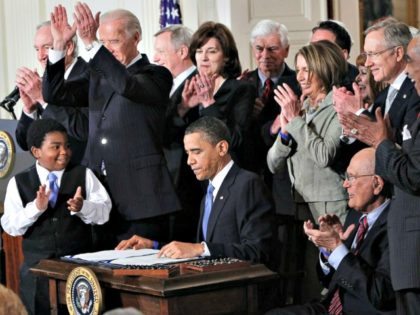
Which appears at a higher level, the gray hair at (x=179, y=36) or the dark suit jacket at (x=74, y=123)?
the gray hair at (x=179, y=36)

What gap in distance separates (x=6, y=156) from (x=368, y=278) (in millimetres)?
3009

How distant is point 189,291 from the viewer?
4.34 meters

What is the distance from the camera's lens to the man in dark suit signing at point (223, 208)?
4.82 metres

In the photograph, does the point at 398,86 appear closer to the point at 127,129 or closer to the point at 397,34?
the point at 397,34

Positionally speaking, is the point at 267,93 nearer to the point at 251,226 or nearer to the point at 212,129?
the point at 212,129

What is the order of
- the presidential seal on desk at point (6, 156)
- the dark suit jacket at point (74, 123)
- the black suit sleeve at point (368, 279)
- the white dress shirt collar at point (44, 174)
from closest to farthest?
1. the black suit sleeve at point (368, 279)
2. the white dress shirt collar at point (44, 174)
3. the dark suit jacket at point (74, 123)
4. the presidential seal on desk at point (6, 156)

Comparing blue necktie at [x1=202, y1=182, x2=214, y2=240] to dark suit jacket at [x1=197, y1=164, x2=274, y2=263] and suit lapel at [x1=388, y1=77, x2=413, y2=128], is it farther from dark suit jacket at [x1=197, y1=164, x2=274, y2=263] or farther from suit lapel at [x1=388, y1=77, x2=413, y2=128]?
suit lapel at [x1=388, y1=77, x2=413, y2=128]

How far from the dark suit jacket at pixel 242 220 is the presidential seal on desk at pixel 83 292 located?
0.57 m

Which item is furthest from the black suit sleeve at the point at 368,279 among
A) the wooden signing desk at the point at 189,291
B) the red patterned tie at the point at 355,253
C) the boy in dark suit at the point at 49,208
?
the boy in dark suit at the point at 49,208

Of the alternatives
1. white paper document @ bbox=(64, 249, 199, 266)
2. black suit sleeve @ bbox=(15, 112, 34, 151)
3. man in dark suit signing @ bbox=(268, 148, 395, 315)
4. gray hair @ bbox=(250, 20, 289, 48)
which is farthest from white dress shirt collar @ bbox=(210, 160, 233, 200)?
black suit sleeve @ bbox=(15, 112, 34, 151)

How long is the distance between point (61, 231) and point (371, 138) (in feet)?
6.44

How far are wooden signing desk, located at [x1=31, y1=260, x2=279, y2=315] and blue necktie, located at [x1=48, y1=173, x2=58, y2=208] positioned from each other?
40.4 inches

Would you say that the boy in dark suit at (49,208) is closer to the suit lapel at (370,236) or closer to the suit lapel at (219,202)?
the suit lapel at (219,202)

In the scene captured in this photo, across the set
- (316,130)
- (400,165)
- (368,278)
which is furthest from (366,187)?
(316,130)
